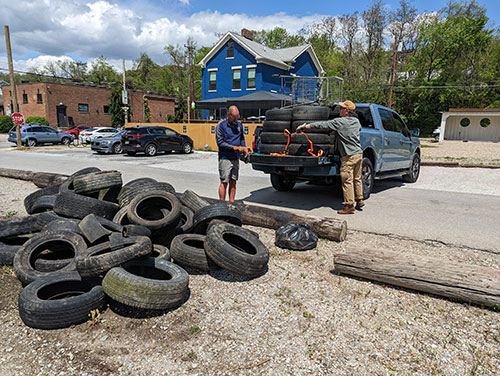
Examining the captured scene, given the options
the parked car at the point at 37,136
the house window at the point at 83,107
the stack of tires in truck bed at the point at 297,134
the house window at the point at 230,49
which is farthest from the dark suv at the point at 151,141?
the house window at the point at 83,107

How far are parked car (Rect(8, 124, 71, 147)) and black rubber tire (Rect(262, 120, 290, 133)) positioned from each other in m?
24.3

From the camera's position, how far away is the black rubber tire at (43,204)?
5426 mm

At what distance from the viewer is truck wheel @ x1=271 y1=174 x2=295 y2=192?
8.89 meters

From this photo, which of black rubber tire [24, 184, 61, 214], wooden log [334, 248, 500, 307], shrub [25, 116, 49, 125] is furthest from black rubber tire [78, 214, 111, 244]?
shrub [25, 116, 49, 125]

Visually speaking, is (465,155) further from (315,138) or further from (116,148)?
(116,148)

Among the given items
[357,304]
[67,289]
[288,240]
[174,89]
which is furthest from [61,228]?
[174,89]

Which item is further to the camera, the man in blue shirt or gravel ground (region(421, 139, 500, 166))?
gravel ground (region(421, 139, 500, 166))

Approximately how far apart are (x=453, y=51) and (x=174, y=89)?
45.4 m

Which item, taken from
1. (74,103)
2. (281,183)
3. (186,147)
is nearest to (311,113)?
(281,183)

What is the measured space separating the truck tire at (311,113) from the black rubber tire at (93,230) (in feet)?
13.9

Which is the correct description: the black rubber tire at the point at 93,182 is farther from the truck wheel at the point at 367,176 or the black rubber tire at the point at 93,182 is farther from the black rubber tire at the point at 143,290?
the truck wheel at the point at 367,176

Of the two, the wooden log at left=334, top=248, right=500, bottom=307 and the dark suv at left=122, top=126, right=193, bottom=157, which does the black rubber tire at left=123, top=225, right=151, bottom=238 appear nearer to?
the wooden log at left=334, top=248, right=500, bottom=307

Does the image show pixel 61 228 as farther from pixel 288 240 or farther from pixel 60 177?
pixel 60 177

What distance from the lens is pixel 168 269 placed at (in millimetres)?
3742
